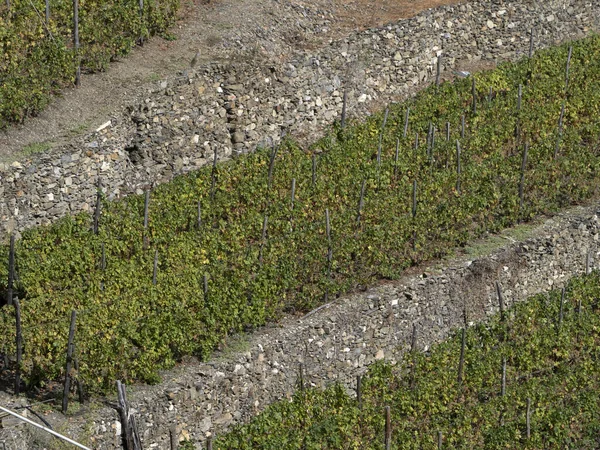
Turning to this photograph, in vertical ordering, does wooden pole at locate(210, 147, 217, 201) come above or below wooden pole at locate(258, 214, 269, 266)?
above

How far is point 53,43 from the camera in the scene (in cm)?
2022

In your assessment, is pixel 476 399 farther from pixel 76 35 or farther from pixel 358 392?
pixel 76 35

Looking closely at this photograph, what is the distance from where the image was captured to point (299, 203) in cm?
1950

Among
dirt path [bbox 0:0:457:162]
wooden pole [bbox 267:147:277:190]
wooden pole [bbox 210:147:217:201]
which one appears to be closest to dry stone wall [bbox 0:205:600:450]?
wooden pole [bbox 267:147:277:190]

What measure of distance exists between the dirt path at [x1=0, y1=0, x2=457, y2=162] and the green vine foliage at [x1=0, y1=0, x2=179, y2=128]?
247 mm

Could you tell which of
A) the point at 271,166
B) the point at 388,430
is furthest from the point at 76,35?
the point at 388,430

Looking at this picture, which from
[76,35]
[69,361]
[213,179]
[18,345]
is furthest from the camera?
[76,35]

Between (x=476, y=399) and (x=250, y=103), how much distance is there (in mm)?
6548

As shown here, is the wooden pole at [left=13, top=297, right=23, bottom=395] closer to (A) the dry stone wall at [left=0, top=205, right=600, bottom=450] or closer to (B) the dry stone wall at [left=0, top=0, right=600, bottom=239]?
(A) the dry stone wall at [left=0, top=205, right=600, bottom=450]

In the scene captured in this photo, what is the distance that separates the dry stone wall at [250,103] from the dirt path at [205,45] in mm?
377

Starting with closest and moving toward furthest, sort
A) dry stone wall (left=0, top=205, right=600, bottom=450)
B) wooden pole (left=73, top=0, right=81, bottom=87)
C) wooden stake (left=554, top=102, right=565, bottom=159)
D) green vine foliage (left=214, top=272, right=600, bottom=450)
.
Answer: dry stone wall (left=0, top=205, right=600, bottom=450) → green vine foliage (left=214, top=272, right=600, bottom=450) → wooden pole (left=73, top=0, right=81, bottom=87) → wooden stake (left=554, top=102, right=565, bottom=159)

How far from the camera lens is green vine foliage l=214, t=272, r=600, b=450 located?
1639 centimetres

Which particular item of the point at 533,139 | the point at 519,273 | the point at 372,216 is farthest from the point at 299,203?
the point at 533,139

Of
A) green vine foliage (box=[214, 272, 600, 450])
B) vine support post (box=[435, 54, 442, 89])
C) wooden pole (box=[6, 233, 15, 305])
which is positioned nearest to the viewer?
green vine foliage (box=[214, 272, 600, 450])
